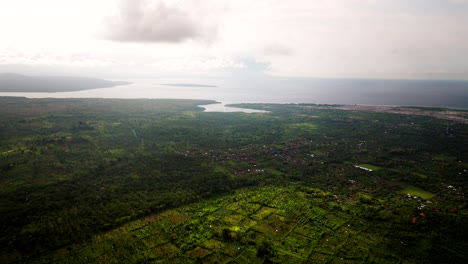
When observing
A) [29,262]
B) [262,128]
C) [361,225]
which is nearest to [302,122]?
[262,128]

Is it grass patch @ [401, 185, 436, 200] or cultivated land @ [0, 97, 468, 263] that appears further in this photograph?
grass patch @ [401, 185, 436, 200]

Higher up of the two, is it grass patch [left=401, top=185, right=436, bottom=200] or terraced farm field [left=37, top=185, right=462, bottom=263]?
grass patch [left=401, top=185, right=436, bottom=200]

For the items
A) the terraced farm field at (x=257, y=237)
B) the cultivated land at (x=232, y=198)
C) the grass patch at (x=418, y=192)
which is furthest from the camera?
the grass patch at (x=418, y=192)

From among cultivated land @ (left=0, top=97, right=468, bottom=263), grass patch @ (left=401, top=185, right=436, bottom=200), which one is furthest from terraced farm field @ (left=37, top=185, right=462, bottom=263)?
grass patch @ (left=401, top=185, right=436, bottom=200)

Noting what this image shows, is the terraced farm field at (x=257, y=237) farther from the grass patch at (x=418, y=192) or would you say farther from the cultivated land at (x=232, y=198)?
the grass patch at (x=418, y=192)

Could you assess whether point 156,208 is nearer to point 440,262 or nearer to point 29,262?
point 29,262

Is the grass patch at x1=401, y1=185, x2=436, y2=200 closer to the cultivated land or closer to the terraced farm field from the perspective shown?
the cultivated land

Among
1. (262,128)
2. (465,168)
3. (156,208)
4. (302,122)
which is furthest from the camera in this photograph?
(302,122)

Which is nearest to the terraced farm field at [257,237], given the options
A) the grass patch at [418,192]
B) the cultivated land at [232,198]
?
the cultivated land at [232,198]

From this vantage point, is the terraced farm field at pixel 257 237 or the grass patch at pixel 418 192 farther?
the grass patch at pixel 418 192
